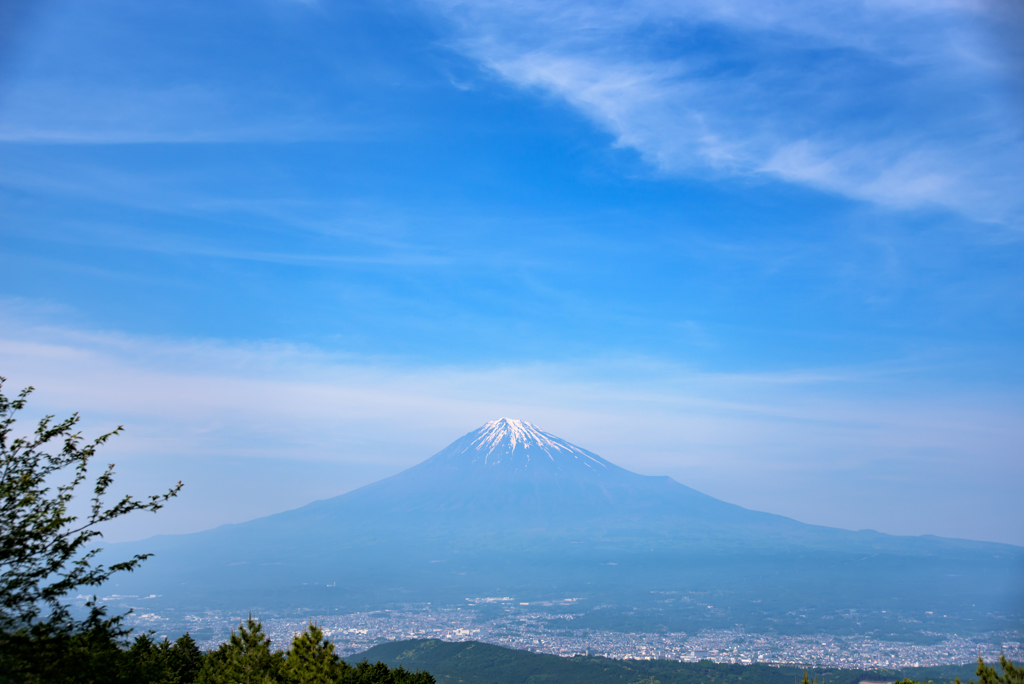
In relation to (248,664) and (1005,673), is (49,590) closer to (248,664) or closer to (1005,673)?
(248,664)

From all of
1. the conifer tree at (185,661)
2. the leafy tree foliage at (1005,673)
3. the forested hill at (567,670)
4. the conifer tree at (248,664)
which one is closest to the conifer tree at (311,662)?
the conifer tree at (248,664)

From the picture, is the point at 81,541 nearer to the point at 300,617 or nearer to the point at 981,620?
the point at 300,617

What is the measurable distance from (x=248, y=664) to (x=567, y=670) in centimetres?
7645

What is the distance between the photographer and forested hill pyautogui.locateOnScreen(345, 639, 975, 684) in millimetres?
82000

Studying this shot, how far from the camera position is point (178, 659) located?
25.9 meters

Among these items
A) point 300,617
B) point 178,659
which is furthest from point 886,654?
point 178,659

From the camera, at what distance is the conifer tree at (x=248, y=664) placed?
19844 mm

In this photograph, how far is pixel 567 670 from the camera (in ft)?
283

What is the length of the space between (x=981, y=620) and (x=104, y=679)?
24650cm

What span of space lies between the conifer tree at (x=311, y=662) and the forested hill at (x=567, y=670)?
2499 inches

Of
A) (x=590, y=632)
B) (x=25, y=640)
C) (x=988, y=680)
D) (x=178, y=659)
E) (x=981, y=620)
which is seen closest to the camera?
(x=25, y=640)

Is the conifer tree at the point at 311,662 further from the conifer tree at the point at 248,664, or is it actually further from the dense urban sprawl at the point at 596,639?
the dense urban sprawl at the point at 596,639

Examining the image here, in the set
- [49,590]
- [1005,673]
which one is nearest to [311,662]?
[49,590]

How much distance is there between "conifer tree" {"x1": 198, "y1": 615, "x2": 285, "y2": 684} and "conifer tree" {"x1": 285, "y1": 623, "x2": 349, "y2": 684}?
0.49 m
